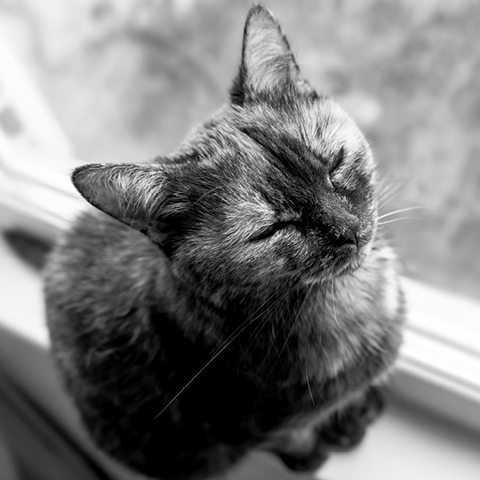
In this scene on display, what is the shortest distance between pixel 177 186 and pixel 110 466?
74 cm

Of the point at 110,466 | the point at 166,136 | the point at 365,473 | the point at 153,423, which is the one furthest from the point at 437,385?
the point at 166,136

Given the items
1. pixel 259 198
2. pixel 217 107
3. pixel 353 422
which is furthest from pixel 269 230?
pixel 217 107

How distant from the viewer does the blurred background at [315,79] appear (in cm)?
115

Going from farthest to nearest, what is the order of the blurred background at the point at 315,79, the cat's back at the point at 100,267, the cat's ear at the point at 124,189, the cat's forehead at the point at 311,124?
the blurred background at the point at 315,79, the cat's back at the point at 100,267, the cat's forehead at the point at 311,124, the cat's ear at the point at 124,189

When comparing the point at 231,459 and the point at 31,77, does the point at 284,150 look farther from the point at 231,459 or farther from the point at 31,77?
the point at 31,77

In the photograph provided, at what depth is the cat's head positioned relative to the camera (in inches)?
25.8

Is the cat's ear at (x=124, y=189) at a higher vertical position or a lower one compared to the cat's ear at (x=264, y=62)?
lower

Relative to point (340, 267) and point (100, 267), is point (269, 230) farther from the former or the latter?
point (100, 267)

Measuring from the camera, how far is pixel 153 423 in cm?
86

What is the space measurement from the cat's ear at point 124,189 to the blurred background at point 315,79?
45 centimetres

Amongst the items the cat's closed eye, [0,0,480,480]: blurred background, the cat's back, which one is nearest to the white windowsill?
[0,0,480,480]: blurred background

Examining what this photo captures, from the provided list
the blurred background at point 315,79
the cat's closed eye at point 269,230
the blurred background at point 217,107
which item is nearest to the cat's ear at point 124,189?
the cat's closed eye at point 269,230

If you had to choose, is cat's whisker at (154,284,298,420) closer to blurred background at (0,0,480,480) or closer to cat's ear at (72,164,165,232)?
cat's ear at (72,164,165,232)

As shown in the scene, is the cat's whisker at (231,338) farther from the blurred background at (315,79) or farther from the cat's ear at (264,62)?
the blurred background at (315,79)
